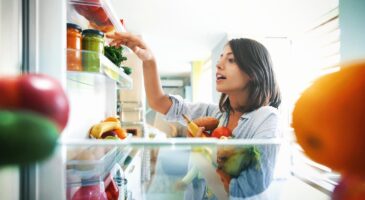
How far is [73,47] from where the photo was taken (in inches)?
18.3

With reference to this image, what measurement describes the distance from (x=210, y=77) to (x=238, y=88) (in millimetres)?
124

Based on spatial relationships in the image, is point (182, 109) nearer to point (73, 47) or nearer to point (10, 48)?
point (73, 47)

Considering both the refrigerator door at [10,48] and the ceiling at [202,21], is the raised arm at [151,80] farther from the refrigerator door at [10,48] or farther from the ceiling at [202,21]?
the refrigerator door at [10,48]

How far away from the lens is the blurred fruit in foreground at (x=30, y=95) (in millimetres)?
112

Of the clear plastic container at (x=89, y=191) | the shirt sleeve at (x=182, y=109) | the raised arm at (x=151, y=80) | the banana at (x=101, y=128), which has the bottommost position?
the clear plastic container at (x=89, y=191)

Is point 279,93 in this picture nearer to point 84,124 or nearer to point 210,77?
point 210,77

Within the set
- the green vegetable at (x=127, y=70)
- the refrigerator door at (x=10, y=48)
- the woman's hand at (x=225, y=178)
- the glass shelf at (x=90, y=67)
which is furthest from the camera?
the green vegetable at (x=127, y=70)

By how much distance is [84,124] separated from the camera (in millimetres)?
628

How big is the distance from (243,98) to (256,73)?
3.2 inches

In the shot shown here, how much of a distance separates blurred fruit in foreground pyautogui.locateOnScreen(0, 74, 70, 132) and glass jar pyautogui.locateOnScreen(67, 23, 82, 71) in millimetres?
349

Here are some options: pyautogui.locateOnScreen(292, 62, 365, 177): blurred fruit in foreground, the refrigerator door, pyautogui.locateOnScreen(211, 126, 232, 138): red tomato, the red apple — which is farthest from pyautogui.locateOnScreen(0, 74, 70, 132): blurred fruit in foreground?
pyautogui.locateOnScreen(211, 126, 232, 138): red tomato

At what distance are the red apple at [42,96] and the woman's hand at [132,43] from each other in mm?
435

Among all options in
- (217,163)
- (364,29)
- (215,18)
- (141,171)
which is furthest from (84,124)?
(364,29)

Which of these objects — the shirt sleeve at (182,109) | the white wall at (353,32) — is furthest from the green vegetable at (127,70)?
the white wall at (353,32)
